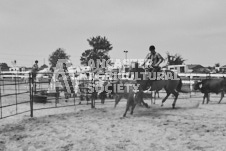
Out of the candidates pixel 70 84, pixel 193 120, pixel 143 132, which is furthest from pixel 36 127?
pixel 70 84

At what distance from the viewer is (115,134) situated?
522cm

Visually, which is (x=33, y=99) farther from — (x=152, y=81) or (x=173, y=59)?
(x=173, y=59)

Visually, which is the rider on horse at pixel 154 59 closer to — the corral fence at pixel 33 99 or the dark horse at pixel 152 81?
the dark horse at pixel 152 81

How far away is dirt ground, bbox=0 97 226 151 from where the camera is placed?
442 centimetres

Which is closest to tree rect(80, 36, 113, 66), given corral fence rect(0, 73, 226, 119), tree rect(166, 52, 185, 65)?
tree rect(166, 52, 185, 65)

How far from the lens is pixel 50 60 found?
73.8 metres

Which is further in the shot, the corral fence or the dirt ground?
the corral fence

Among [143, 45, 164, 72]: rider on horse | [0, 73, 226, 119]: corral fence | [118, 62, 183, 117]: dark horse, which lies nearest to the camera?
[0, 73, 226, 119]: corral fence

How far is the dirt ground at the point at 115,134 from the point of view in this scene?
14.5ft

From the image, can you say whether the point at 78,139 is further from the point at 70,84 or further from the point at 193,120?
the point at 70,84

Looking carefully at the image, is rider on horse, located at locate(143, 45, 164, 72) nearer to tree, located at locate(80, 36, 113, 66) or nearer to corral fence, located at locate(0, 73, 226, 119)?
corral fence, located at locate(0, 73, 226, 119)

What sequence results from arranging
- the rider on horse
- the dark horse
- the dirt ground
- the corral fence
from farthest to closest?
1. the rider on horse
2. the dark horse
3. the corral fence
4. the dirt ground

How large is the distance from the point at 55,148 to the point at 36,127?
5.90ft

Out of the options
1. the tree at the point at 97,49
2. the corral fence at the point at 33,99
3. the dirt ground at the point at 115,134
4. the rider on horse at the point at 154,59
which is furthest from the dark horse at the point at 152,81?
the tree at the point at 97,49
